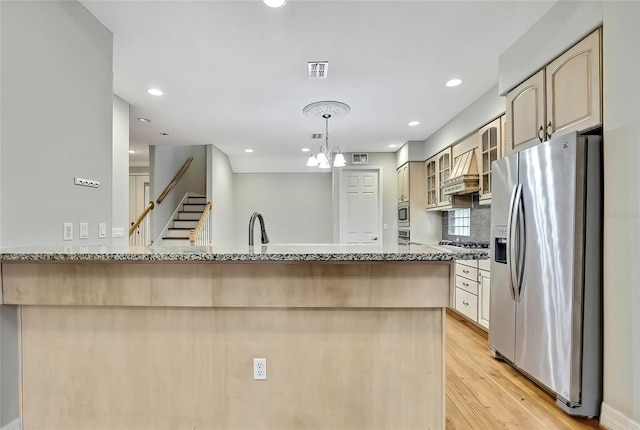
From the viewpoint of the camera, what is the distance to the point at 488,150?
134 inches

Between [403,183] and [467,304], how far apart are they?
2719 mm

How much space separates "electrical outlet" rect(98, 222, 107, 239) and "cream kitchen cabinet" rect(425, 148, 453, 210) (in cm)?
405

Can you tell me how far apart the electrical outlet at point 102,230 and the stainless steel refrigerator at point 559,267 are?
297 centimetres

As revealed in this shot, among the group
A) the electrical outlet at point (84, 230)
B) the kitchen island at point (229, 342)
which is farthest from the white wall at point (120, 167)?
the kitchen island at point (229, 342)

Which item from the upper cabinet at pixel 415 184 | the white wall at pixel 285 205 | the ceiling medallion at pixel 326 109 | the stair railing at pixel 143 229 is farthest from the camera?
the white wall at pixel 285 205

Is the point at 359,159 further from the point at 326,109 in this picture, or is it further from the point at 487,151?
the point at 487,151

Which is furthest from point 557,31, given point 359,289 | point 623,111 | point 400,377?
point 400,377

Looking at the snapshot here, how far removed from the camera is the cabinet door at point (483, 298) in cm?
329

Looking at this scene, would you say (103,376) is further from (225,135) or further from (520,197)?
(225,135)

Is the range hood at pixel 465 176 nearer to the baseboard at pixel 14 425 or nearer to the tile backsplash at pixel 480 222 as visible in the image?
the tile backsplash at pixel 480 222

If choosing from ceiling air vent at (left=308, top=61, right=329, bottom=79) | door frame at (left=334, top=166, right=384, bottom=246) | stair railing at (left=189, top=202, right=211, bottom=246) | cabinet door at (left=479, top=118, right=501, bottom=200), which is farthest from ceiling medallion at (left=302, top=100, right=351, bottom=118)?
stair railing at (left=189, top=202, right=211, bottom=246)

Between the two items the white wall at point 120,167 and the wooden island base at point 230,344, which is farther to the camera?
the white wall at point 120,167

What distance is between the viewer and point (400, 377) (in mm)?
1550

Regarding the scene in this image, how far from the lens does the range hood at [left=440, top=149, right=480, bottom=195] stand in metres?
3.69
